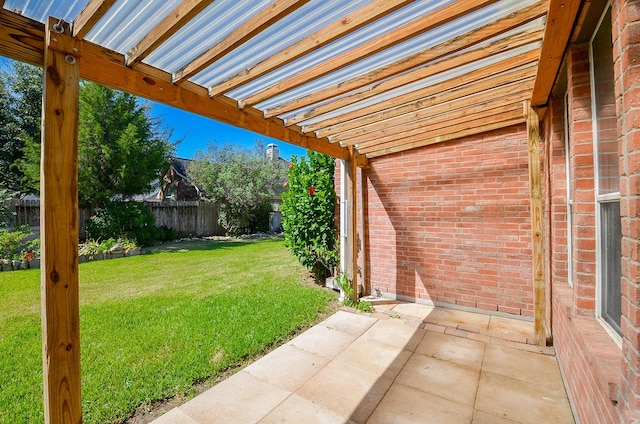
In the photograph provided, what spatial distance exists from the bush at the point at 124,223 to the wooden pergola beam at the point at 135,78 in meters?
9.37

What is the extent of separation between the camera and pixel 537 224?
336 cm

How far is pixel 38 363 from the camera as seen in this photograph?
3010mm

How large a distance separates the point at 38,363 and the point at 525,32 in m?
5.25

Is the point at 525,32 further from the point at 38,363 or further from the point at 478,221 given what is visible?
the point at 38,363

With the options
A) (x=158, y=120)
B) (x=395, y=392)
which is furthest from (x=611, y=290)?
(x=158, y=120)

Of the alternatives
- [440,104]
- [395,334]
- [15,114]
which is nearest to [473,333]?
[395,334]

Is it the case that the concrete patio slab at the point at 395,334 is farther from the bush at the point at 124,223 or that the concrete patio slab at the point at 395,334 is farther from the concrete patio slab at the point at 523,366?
the bush at the point at 124,223

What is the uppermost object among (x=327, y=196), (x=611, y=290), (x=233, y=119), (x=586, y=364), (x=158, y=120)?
(x=158, y=120)

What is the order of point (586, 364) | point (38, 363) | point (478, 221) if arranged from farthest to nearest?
point (478, 221) → point (38, 363) → point (586, 364)

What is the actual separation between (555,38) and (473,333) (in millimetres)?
3286

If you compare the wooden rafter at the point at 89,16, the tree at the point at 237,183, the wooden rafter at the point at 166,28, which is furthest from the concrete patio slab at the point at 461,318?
the tree at the point at 237,183

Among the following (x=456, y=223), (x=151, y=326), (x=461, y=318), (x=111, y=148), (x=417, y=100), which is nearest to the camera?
(x=417, y=100)

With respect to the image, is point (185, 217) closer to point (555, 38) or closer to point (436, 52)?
point (436, 52)

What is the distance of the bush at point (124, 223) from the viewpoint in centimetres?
1019
